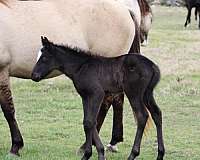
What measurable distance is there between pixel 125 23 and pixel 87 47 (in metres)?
0.59

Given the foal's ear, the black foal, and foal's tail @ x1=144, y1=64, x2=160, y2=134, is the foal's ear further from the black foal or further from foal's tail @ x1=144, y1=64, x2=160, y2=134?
foal's tail @ x1=144, y1=64, x2=160, y2=134

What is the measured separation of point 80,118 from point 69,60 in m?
3.49

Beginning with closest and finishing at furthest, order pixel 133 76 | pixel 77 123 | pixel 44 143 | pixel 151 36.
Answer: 1. pixel 133 76
2. pixel 44 143
3. pixel 77 123
4. pixel 151 36

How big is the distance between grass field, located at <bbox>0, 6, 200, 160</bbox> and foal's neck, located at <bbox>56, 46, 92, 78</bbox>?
3.49ft

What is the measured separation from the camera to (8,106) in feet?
24.3

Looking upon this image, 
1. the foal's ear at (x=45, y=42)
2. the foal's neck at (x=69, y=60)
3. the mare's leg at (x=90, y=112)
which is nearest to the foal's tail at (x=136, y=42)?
the foal's neck at (x=69, y=60)

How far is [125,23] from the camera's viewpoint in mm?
7832

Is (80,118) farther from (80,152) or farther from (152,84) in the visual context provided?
(152,84)

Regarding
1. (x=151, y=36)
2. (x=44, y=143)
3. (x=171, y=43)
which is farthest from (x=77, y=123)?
(x=151, y=36)

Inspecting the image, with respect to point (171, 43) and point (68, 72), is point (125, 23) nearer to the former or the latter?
point (68, 72)

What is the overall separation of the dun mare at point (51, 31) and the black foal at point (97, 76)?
69 cm

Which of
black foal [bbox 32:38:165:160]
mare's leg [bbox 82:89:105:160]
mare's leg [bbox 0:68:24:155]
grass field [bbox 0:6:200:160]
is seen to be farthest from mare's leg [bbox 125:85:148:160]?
mare's leg [bbox 0:68:24:155]

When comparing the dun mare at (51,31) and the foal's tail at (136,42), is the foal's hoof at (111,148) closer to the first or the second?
the dun mare at (51,31)

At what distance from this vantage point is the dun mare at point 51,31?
7.36 m
